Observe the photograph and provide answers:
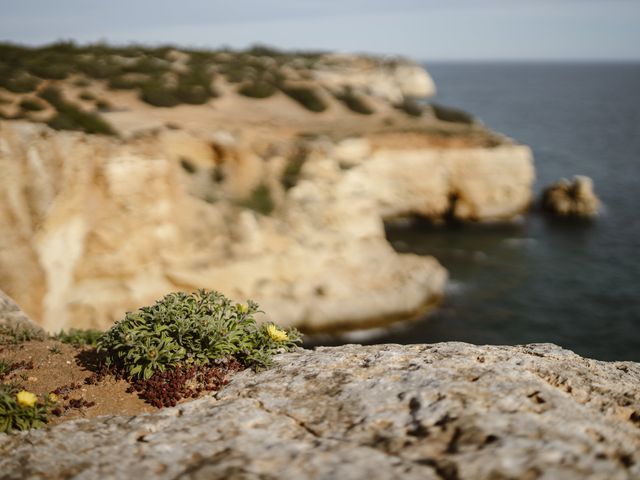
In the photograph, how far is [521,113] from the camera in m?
105

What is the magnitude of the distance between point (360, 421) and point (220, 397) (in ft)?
5.90

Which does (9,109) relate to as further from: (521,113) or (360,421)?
(521,113)

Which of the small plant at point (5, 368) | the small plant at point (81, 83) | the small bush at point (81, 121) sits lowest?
the small plant at point (5, 368)

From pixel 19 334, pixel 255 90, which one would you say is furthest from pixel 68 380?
pixel 255 90

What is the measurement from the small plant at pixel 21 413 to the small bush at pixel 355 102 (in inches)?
1467

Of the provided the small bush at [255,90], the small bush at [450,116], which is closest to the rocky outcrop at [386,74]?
the small bush at [450,116]

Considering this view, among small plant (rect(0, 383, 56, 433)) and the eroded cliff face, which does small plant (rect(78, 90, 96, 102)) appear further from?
small plant (rect(0, 383, 56, 433))

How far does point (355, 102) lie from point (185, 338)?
121 feet

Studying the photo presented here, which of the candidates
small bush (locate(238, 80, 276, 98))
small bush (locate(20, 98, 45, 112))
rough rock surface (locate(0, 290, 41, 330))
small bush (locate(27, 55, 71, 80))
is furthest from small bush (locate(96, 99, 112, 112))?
rough rock surface (locate(0, 290, 41, 330))

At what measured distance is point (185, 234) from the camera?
22.4 metres

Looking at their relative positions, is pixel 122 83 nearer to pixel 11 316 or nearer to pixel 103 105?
pixel 103 105

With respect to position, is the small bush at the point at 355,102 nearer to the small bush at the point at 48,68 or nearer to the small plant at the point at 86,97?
the small bush at the point at 48,68

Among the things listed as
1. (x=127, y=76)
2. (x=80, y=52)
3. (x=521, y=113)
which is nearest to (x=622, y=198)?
(x=127, y=76)

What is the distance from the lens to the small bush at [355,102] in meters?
41.1
